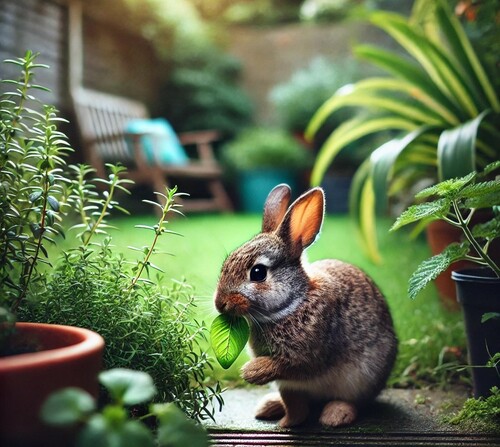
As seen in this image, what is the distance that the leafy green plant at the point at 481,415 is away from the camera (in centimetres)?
162

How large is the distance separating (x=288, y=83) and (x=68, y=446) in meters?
7.15

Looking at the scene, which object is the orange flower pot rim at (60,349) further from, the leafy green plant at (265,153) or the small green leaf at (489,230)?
the leafy green plant at (265,153)

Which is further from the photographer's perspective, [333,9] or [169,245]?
[333,9]

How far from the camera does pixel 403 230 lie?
490 cm

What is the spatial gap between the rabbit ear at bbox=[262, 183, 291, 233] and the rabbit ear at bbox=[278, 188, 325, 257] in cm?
11

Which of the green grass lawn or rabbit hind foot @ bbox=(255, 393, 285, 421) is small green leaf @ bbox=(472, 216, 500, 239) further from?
rabbit hind foot @ bbox=(255, 393, 285, 421)

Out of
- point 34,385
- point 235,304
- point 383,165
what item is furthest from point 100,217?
point 383,165

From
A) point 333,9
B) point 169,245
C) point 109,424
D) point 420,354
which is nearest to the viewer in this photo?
point 109,424

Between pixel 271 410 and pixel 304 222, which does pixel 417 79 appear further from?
pixel 271 410

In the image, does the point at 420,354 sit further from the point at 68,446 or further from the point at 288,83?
the point at 288,83

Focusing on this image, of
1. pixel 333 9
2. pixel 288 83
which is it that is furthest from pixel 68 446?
pixel 333 9

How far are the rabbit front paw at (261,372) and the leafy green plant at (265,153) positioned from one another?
520cm

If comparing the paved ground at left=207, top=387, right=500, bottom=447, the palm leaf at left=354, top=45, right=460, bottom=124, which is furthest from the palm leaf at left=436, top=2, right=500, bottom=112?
the paved ground at left=207, top=387, right=500, bottom=447

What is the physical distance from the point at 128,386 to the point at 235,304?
1.87ft
